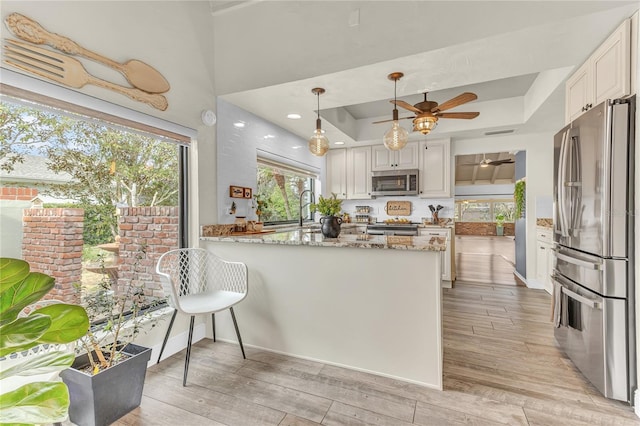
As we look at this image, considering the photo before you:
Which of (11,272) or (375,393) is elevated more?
(11,272)

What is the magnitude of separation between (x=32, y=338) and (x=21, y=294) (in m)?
0.15

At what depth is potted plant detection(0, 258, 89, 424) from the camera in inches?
25.0

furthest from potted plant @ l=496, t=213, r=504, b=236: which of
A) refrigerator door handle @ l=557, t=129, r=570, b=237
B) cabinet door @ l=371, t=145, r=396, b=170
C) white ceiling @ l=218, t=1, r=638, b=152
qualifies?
refrigerator door handle @ l=557, t=129, r=570, b=237

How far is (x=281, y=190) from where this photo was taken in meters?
4.29

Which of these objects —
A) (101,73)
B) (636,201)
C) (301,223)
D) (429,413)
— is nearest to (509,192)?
(301,223)

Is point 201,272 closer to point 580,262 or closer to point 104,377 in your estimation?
point 104,377

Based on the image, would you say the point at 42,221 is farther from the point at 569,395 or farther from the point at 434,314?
the point at 569,395

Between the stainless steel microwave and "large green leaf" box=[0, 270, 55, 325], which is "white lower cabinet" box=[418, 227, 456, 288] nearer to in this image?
the stainless steel microwave

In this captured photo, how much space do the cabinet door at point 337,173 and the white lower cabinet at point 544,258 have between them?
117 inches

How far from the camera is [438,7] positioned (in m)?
2.10

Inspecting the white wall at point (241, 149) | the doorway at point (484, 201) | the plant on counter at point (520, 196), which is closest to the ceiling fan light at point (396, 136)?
the white wall at point (241, 149)

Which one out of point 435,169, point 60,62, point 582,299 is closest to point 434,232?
point 435,169

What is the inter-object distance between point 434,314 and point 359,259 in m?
0.60

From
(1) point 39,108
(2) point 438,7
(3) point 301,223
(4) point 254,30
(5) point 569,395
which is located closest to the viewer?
(1) point 39,108
